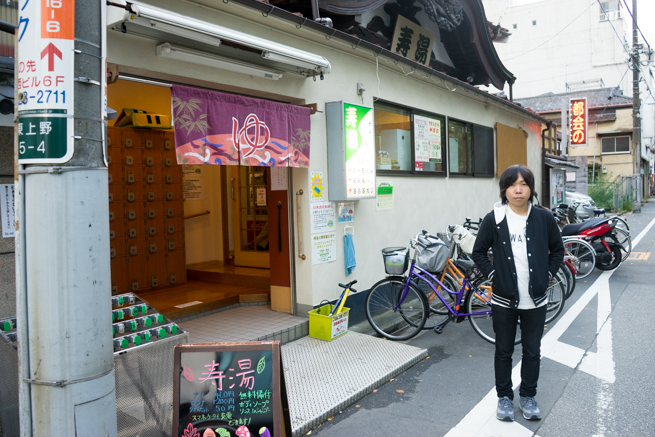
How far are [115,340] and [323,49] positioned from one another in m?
5.02

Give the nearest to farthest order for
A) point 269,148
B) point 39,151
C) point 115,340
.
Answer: point 39,151 → point 115,340 → point 269,148

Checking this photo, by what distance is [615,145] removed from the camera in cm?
3731

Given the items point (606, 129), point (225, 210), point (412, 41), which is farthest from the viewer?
point (606, 129)

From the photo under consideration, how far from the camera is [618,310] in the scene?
25.7 ft

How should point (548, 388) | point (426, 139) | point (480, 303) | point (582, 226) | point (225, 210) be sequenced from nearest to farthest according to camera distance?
point (548, 388), point (480, 303), point (426, 139), point (225, 210), point (582, 226)

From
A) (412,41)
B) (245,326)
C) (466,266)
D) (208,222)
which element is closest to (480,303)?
(466,266)

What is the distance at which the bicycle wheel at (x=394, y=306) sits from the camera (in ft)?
22.0

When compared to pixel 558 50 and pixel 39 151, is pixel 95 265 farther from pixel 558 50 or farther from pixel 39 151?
pixel 558 50

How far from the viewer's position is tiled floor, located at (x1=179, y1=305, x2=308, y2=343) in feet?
19.6

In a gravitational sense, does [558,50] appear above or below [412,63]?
above

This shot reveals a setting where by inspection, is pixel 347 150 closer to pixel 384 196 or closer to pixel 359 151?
pixel 359 151

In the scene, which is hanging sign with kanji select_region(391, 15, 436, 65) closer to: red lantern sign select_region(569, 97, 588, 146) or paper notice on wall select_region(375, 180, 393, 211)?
paper notice on wall select_region(375, 180, 393, 211)

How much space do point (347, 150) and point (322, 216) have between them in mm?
1013

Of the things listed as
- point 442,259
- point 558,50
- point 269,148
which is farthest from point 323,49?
point 558,50
